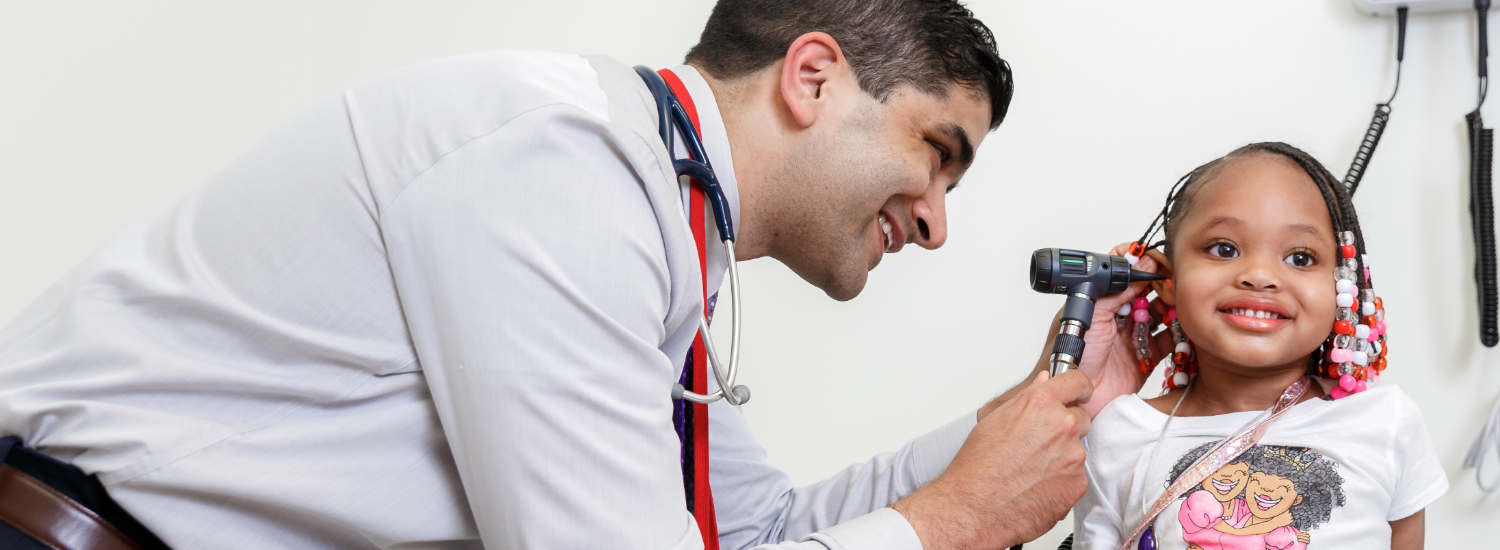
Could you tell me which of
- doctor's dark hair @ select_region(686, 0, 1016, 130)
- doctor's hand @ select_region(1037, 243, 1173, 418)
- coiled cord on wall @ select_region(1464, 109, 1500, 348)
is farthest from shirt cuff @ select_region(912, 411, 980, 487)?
coiled cord on wall @ select_region(1464, 109, 1500, 348)

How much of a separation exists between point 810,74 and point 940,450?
0.56 m

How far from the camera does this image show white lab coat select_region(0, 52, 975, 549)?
83 centimetres

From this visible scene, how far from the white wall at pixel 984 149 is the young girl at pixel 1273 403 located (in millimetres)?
363

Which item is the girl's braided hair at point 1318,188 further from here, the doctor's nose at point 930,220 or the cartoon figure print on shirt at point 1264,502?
the doctor's nose at point 930,220

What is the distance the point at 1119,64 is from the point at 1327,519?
34.9 inches

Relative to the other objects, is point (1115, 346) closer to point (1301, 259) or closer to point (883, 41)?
point (1301, 259)

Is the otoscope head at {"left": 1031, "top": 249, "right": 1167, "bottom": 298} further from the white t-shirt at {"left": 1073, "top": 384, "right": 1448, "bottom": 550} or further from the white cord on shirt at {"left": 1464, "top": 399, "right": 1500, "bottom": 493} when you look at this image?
the white cord on shirt at {"left": 1464, "top": 399, "right": 1500, "bottom": 493}

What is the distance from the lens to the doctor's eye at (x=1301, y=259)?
1281 millimetres

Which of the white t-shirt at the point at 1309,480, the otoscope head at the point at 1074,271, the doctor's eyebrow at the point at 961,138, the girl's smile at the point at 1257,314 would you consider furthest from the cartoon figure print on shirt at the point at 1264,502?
the doctor's eyebrow at the point at 961,138

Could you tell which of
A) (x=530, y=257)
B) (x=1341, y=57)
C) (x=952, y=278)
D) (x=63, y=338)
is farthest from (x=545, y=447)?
(x=1341, y=57)

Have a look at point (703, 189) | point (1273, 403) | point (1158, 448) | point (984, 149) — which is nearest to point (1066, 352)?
point (1158, 448)

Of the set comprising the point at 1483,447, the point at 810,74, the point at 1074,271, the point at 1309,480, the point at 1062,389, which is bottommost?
the point at 1483,447

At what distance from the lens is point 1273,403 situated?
52.0 inches

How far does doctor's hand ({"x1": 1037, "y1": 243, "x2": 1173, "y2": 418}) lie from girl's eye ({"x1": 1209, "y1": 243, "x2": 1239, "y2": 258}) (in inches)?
3.6
